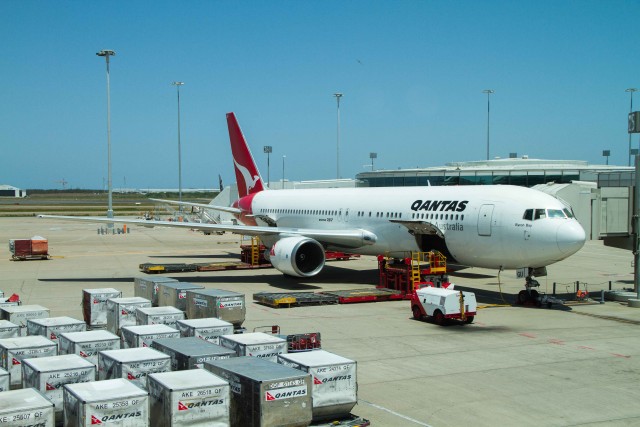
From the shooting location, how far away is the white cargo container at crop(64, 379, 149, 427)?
10328 millimetres

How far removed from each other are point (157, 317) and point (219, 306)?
7.22 ft

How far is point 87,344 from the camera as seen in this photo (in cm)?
1472

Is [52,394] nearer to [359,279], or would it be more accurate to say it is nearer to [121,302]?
[121,302]

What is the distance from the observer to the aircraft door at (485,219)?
25.8 meters

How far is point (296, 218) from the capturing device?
3794 cm

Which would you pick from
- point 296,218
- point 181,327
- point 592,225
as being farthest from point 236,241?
point 181,327

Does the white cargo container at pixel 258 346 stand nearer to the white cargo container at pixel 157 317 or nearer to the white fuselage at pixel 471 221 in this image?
the white cargo container at pixel 157 317

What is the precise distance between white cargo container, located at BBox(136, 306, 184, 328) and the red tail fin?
84.9ft

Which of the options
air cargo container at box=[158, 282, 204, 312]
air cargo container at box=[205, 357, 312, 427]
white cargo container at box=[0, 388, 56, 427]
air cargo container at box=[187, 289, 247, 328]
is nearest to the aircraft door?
air cargo container at box=[187, 289, 247, 328]

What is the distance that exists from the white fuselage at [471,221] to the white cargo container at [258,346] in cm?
1320

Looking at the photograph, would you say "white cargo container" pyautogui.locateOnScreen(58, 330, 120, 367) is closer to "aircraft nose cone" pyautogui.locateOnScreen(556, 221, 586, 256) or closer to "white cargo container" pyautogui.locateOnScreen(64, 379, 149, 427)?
"white cargo container" pyautogui.locateOnScreen(64, 379, 149, 427)

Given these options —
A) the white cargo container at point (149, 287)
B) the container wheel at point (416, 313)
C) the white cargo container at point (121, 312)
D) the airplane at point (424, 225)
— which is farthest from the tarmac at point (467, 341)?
the white cargo container at point (121, 312)

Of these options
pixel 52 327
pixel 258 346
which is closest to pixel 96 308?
pixel 52 327

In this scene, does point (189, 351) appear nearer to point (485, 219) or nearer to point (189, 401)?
point (189, 401)
